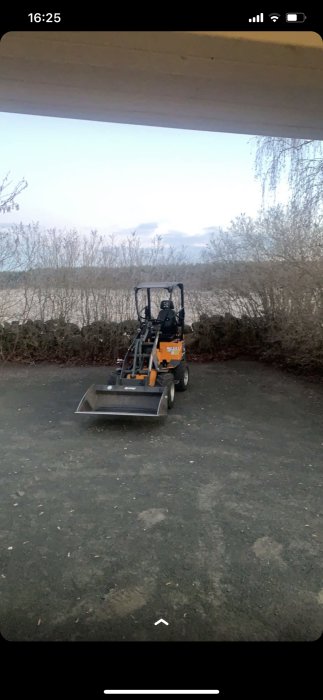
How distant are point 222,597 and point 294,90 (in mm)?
2308

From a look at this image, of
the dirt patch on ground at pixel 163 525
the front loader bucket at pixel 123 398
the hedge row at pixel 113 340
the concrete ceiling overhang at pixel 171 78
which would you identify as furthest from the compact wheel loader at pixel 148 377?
the concrete ceiling overhang at pixel 171 78

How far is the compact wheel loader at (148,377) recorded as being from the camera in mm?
4692

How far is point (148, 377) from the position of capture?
495 cm

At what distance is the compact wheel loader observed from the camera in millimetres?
4692

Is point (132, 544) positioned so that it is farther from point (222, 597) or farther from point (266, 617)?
point (266, 617)

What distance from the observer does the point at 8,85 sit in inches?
61.7

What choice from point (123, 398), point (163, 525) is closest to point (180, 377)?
point (123, 398)

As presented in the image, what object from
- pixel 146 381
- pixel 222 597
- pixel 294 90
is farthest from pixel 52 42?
pixel 146 381

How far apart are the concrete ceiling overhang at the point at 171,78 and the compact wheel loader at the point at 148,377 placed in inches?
118

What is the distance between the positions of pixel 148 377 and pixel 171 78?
3.74m
